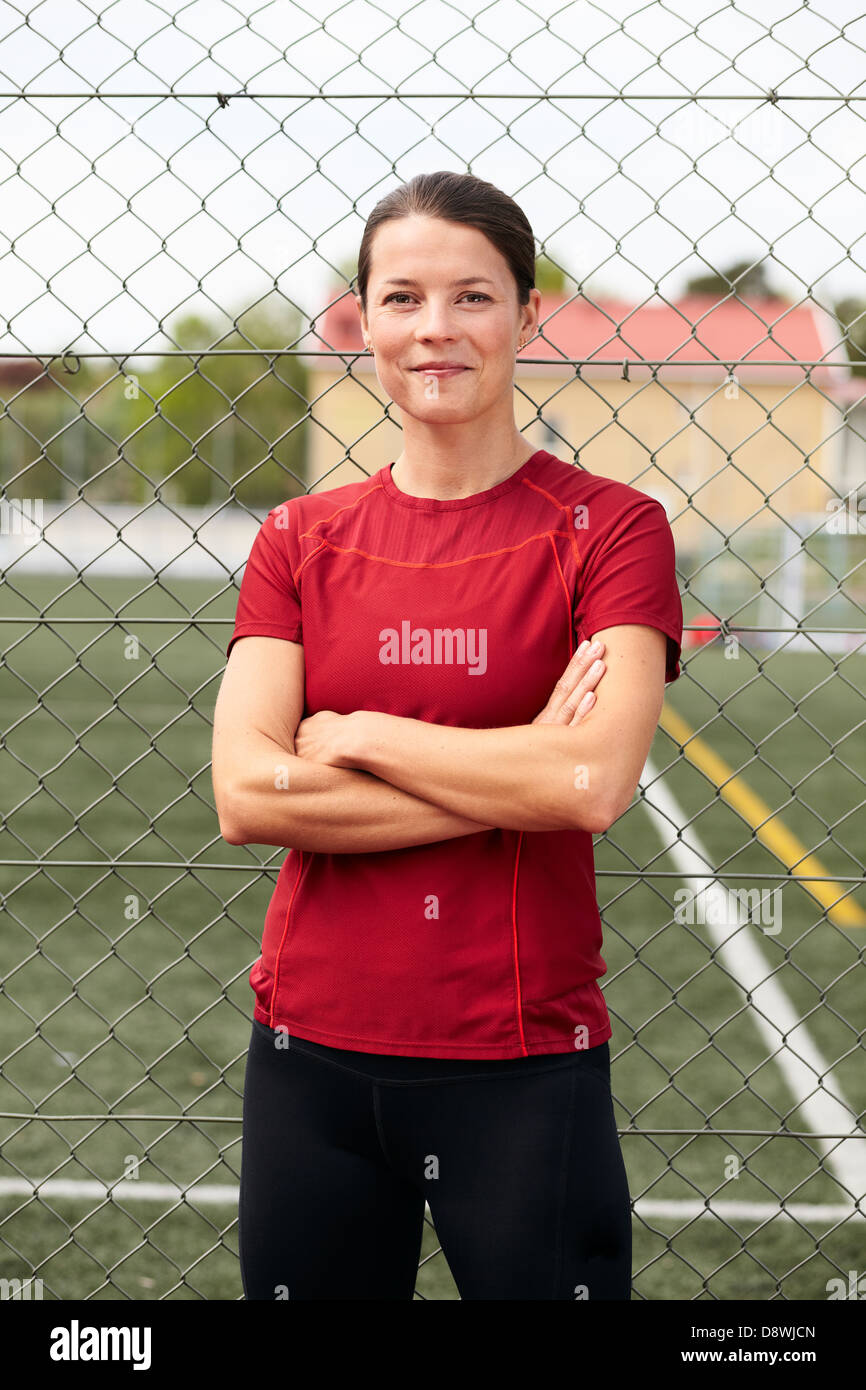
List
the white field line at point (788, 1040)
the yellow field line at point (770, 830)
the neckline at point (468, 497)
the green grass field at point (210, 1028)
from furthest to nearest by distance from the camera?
1. the yellow field line at point (770, 830)
2. the white field line at point (788, 1040)
3. the green grass field at point (210, 1028)
4. the neckline at point (468, 497)

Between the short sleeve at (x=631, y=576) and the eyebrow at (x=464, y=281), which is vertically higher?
the eyebrow at (x=464, y=281)

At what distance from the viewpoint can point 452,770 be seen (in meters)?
1.64

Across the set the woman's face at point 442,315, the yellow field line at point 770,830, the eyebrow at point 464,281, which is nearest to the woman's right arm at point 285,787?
the woman's face at point 442,315

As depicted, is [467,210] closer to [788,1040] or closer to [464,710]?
[464,710]

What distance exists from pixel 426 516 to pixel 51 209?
3.39 feet

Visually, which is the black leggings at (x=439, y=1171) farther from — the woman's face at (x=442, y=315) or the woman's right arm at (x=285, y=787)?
the woman's face at (x=442, y=315)

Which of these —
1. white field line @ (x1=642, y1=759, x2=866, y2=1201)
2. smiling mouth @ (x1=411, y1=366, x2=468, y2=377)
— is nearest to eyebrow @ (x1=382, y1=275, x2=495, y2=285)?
smiling mouth @ (x1=411, y1=366, x2=468, y2=377)

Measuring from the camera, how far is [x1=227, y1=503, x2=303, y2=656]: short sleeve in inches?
70.8

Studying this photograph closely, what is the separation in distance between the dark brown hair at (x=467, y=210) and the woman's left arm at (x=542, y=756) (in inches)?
21.5

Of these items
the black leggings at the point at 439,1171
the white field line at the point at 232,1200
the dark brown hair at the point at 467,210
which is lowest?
the white field line at the point at 232,1200

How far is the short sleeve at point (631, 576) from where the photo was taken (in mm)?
1670

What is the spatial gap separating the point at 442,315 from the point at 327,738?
0.59m
